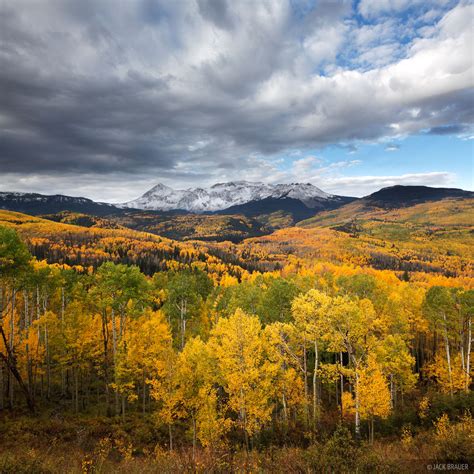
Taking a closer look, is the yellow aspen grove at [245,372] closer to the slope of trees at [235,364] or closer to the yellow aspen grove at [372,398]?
the slope of trees at [235,364]

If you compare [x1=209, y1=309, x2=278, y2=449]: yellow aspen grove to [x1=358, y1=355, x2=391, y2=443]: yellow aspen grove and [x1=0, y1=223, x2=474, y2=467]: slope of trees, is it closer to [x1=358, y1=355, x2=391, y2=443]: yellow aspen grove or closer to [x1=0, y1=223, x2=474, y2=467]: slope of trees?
[x1=0, y1=223, x2=474, y2=467]: slope of trees

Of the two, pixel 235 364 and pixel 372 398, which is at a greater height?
pixel 235 364

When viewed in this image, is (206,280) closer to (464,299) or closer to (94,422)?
(94,422)

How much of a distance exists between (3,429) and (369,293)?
51362mm

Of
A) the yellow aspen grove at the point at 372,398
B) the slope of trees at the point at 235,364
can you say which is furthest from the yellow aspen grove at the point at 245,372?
the yellow aspen grove at the point at 372,398

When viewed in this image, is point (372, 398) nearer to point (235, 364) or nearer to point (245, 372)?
point (245, 372)

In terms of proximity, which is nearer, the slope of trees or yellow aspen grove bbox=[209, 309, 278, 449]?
yellow aspen grove bbox=[209, 309, 278, 449]

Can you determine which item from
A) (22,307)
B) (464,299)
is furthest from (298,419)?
(22,307)

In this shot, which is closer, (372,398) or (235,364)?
(235,364)

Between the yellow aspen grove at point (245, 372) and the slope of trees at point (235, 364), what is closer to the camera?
the yellow aspen grove at point (245, 372)

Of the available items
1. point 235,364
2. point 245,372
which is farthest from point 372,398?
point 235,364

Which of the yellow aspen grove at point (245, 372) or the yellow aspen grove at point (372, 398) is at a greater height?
the yellow aspen grove at point (245, 372)

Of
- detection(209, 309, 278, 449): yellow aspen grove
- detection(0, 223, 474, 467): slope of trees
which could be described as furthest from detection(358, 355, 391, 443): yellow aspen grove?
detection(209, 309, 278, 449): yellow aspen grove

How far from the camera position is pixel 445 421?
24.8 m
